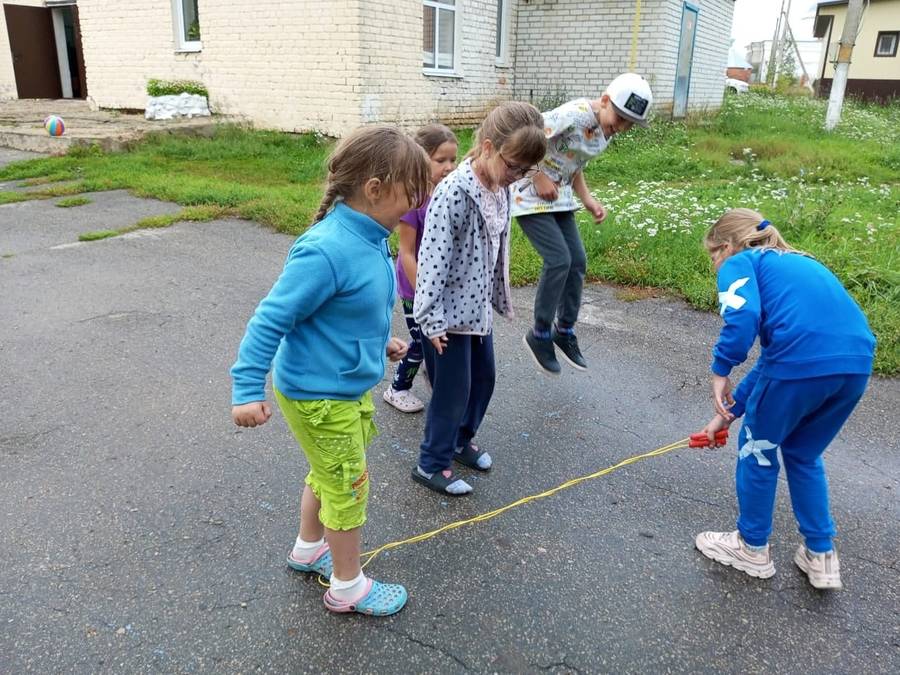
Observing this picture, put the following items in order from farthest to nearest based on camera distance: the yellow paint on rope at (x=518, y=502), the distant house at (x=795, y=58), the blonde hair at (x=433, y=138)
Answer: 1. the distant house at (x=795, y=58)
2. the blonde hair at (x=433, y=138)
3. the yellow paint on rope at (x=518, y=502)

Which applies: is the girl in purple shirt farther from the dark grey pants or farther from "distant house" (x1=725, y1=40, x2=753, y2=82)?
"distant house" (x1=725, y1=40, x2=753, y2=82)

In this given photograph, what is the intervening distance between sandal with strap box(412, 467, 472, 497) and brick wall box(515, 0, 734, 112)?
1338 centimetres

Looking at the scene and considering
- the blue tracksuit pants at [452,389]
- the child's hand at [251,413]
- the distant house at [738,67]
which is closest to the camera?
the child's hand at [251,413]

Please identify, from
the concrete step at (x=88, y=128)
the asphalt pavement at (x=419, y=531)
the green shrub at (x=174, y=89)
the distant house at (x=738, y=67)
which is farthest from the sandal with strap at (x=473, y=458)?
the distant house at (x=738, y=67)

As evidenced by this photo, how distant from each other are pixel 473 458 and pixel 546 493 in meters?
0.39

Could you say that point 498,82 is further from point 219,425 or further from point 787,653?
point 787,653

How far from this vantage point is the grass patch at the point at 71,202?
8.46m

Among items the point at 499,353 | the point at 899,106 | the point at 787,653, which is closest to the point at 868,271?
the point at 499,353

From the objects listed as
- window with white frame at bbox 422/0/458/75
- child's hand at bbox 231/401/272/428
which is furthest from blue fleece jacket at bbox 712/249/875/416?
window with white frame at bbox 422/0/458/75

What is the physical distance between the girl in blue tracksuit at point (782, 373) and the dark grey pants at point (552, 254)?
138 cm

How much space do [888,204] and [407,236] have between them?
7425 mm

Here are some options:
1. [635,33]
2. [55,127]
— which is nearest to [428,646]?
[55,127]

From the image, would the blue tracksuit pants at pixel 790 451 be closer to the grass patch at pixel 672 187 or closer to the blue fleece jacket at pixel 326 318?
the blue fleece jacket at pixel 326 318

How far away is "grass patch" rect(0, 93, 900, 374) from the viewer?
595 centimetres
